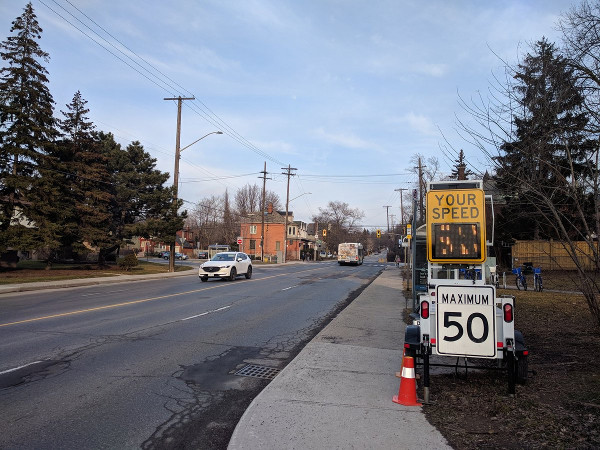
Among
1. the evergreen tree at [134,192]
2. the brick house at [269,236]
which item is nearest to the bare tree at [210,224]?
the brick house at [269,236]

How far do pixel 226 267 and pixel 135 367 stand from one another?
17151 mm

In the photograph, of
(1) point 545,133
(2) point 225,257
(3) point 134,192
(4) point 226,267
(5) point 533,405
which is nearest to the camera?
(5) point 533,405

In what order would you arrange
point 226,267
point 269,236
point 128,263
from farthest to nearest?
point 269,236, point 128,263, point 226,267

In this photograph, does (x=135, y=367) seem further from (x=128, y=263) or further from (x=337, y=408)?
(x=128, y=263)

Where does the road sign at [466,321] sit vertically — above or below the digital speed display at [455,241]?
below

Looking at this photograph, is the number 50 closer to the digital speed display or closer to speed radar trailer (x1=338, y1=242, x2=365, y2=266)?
the digital speed display

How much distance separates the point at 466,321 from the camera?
4.95 metres

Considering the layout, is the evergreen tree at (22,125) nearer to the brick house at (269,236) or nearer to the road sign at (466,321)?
the road sign at (466,321)

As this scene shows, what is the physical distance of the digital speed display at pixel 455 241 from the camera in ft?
19.4

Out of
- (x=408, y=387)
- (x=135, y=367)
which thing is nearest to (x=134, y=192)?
(x=135, y=367)

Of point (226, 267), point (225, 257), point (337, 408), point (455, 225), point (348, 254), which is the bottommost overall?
point (337, 408)

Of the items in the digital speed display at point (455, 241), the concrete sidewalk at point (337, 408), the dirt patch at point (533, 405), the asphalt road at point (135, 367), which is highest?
the digital speed display at point (455, 241)

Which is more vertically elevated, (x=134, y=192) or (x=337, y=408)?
(x=134, y=192)

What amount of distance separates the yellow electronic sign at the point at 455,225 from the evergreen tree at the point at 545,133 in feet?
7.06
